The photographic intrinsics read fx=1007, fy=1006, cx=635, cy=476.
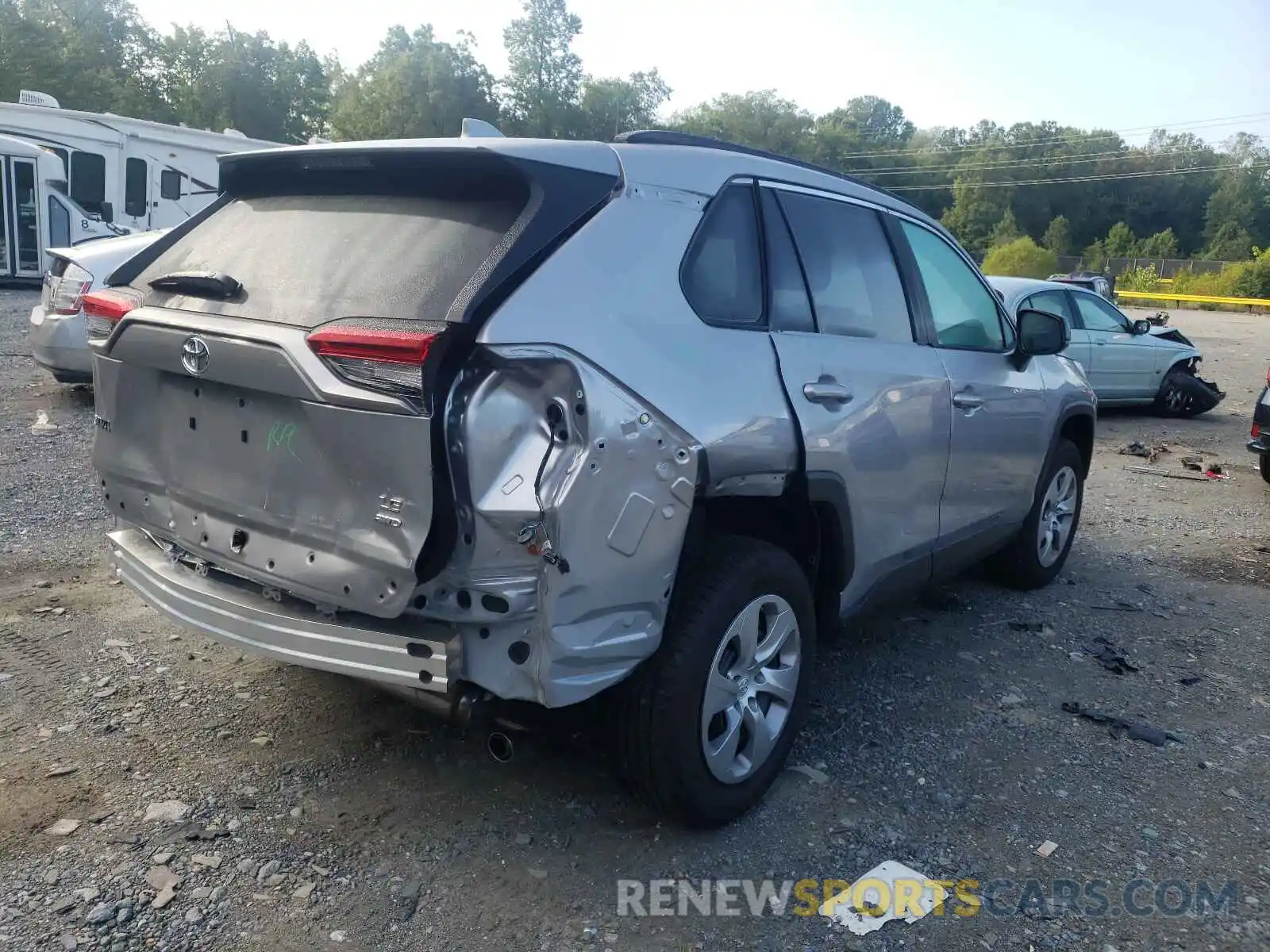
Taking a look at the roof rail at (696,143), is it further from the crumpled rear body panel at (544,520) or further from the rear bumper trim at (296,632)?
the rear bumper trim at (296,632)

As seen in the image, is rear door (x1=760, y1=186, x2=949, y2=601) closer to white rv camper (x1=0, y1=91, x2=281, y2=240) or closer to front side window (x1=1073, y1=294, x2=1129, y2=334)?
front side window (x1=1073, y1=294, x2=1129, y2=334)

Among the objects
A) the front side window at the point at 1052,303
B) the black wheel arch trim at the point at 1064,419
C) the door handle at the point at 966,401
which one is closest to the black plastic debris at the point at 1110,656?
the black wheel arch trim at the point at 1064,419

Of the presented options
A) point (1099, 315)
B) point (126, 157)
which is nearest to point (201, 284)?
point (1099, 315)

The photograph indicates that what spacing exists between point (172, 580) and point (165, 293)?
2.85 ft

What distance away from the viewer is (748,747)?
3135 millimetres

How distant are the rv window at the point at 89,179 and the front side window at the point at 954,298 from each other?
1872 centimetres

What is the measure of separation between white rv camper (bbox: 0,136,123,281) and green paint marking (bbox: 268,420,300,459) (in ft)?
56.2

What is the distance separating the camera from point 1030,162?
3332 inches

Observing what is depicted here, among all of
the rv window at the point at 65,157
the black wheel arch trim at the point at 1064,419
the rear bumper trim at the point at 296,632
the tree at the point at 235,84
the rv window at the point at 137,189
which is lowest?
the rear bumper trim at the point at 296,632

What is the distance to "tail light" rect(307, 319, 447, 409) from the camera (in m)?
2.39

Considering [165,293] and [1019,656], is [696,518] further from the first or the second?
[1019,656]

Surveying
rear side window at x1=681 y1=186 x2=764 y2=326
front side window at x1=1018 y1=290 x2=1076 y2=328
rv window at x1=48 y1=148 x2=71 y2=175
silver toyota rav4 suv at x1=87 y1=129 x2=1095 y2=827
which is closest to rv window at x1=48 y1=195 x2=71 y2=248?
rv window at x1=48 y1=148 x2=71 y2=175

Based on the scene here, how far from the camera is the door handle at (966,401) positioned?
411 cm

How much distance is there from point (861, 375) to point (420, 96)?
66723 millimetres
